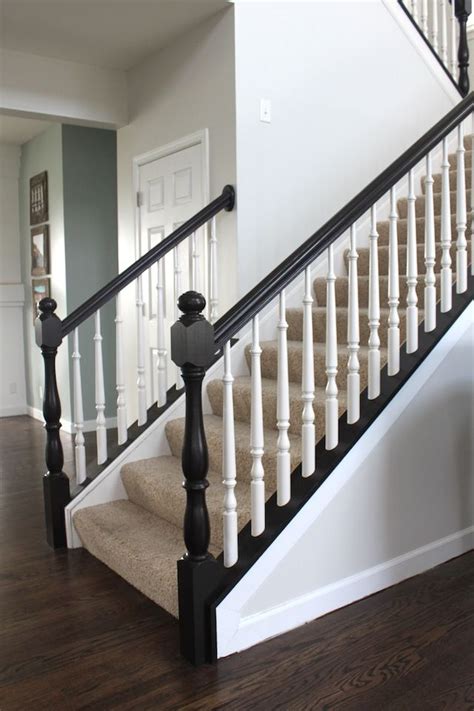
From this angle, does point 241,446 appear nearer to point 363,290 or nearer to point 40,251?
point 363,290

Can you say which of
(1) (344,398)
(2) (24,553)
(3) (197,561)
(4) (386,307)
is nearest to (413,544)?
(1) (344,398)

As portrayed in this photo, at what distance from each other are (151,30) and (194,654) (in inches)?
134

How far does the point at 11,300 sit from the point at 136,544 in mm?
4759

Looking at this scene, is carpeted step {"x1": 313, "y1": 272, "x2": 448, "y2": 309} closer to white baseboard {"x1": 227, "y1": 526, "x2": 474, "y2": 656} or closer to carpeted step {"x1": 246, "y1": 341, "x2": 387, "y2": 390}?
carpeted step {"x1": 246, "y1": 341, "x2": 387, "y2": 390}

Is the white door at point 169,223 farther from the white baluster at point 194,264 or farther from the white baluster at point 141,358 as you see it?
the white baluster at point 141,358

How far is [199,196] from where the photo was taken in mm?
4070

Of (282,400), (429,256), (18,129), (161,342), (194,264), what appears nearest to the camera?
(282,400)

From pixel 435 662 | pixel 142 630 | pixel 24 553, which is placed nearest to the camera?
pixel 435 662

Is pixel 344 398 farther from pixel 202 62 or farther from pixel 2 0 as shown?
pixel 2 0

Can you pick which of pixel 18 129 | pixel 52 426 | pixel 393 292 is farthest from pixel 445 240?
pixel 18 129

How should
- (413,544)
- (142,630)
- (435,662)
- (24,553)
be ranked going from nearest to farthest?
(435,662) < (142,630) < (413,544) < (24,553)

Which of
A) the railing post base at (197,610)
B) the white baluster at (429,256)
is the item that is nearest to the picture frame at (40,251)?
the white baluster at (429,256)

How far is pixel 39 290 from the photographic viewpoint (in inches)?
261

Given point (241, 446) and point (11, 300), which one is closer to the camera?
point (241, 446)
